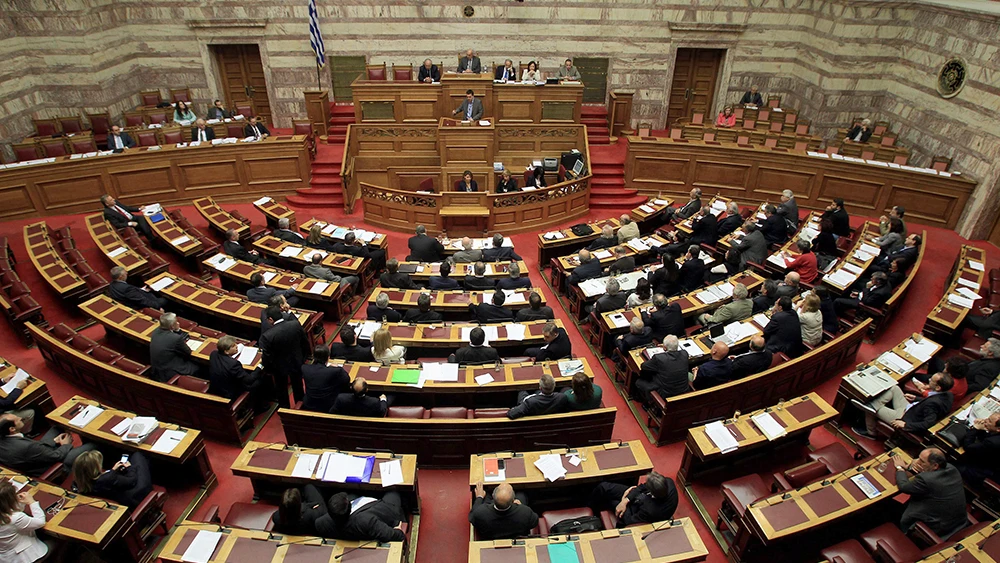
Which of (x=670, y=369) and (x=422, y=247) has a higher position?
(x=422, y=247)

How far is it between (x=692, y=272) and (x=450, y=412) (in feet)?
16.1

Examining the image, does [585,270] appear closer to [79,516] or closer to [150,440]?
[150,440]

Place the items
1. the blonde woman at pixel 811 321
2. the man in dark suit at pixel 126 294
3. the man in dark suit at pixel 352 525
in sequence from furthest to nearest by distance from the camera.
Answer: the man in dark suit at pixel 126 294 → the blonde woman at pixel 811 321 → the man in dark suit at pixel 352 525

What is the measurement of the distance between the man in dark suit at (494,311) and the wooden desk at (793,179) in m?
7.36

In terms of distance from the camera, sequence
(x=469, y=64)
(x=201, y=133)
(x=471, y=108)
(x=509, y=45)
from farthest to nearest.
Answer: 1. (x=509, y=45)
2. (x=469, y=64)
3. (x=471, y=108)
4. (x=201, y=133)

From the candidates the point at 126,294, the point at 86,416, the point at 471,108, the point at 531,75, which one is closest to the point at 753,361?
the point at 86,416

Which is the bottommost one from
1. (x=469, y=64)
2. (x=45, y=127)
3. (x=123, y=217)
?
(x=123, y=217)

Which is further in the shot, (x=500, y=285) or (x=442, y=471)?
(x=500, y=285)

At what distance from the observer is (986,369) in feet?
21.8

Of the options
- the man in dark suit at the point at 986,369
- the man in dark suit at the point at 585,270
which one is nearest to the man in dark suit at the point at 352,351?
the man in dark suit at the point at 585,270

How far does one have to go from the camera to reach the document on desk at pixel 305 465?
544 centimetres

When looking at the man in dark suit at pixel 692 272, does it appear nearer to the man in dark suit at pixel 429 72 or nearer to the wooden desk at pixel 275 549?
the wooden desk at pixel 275 549

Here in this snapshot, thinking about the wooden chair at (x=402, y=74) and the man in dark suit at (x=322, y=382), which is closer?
the man in dark suit at (x=322, y=382)

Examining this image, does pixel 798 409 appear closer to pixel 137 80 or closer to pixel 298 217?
pixel 298 217
